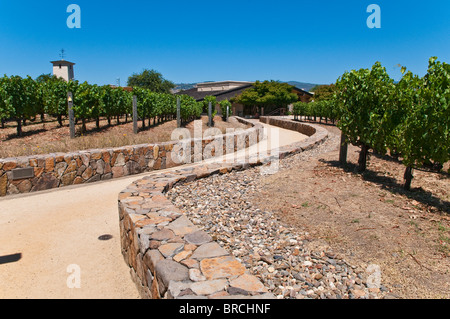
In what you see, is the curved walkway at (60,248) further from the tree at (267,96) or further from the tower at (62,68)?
the tower at (62,68)

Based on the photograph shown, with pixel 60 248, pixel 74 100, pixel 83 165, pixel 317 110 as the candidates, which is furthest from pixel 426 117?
pixel 317 110

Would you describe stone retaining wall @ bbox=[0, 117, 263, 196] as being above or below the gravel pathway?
above

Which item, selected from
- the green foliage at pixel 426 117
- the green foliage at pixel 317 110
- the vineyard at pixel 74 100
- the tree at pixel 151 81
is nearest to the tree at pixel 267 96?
the green foliage at pixel 317 110

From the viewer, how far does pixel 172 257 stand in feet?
9.10

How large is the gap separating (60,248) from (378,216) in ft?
15.9

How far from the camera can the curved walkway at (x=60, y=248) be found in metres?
3.40

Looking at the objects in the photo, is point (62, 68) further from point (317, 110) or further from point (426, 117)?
point (426, 117)

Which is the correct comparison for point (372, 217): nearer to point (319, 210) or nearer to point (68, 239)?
point (319, 210)

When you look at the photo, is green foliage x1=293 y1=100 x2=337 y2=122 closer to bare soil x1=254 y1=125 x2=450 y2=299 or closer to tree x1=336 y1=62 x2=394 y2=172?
tree x1=336 y1=62 x2=394 y2=172

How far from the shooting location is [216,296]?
7.27 ft

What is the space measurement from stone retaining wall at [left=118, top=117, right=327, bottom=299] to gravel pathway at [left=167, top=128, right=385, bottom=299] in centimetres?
51

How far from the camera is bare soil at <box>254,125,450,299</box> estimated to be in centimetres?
314

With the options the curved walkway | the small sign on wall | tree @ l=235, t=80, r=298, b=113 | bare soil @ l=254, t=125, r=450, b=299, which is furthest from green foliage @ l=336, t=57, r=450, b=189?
tree @ l=235, t=80, r=298, b=113

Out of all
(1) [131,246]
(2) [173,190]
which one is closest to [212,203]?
(2) [173,190]
